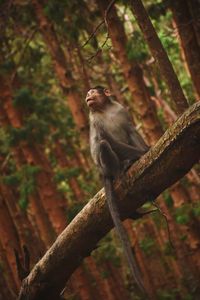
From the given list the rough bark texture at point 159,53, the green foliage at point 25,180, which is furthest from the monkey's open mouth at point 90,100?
the green foliage at point 25,180

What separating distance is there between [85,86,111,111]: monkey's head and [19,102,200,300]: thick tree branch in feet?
5.16

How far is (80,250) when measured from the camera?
5758mm

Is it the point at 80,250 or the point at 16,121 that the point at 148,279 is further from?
the point at 80,250

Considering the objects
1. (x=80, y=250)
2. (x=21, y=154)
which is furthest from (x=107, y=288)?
(x=80, y=250)

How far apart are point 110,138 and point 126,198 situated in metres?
1.43

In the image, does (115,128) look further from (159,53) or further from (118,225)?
(118,225)

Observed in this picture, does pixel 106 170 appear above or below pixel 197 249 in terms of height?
above

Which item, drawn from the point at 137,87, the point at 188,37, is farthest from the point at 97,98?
the point at 137,87

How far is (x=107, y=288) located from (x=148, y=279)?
1.90m

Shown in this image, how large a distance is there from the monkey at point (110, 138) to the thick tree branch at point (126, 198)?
0.33 metres

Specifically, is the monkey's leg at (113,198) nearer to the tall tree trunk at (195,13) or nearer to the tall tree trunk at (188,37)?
the tall tree trunk at (188,37)

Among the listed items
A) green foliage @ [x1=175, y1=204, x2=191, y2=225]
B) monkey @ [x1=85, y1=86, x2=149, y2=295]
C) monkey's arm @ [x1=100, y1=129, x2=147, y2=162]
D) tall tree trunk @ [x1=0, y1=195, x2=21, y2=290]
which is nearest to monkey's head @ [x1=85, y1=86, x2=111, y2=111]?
monkey @ [x1=85, y1=86, x2=149, y2=295]

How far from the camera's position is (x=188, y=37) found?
666cm

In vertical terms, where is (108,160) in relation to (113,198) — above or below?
above
